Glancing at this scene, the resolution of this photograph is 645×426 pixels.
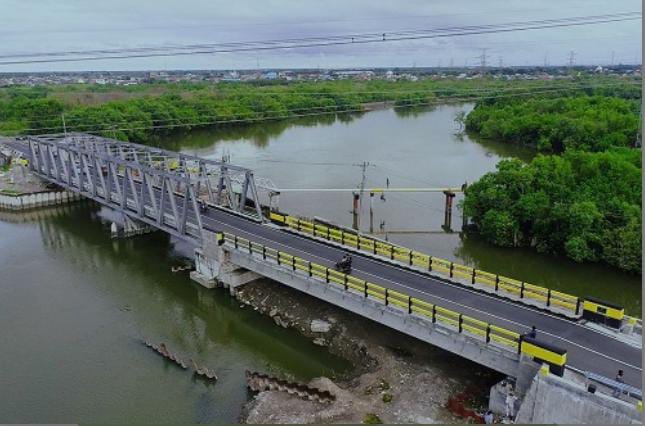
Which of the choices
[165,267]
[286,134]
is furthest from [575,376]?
[286,134]

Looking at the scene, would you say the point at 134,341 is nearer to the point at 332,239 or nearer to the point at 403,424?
the point at 332,239

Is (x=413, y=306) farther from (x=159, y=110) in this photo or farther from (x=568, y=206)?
(x=159, y=110)

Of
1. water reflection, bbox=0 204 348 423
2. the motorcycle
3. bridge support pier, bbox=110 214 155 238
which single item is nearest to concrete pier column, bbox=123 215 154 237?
bridge support pier, bbox=110 214 155 238

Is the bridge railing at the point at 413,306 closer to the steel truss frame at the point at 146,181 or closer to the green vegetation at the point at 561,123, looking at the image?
the steel truss frame at the point at 146,181

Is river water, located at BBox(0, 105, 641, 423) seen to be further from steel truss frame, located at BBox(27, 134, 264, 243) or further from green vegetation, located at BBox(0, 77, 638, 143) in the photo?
green vegetation, located at BBox(0, 77, 638, 143)

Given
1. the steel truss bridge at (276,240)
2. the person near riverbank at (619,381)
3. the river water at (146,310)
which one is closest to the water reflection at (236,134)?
the river water at (146,310)
